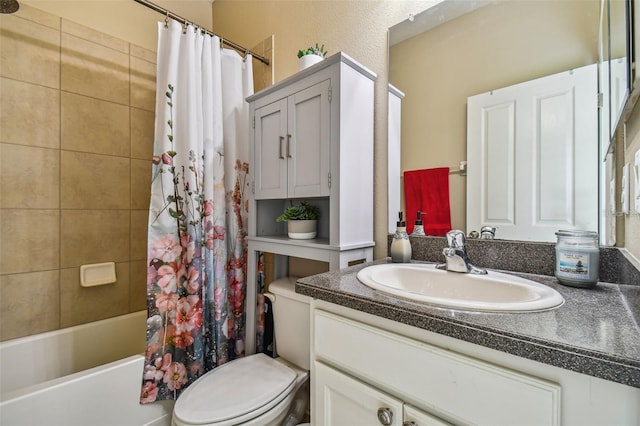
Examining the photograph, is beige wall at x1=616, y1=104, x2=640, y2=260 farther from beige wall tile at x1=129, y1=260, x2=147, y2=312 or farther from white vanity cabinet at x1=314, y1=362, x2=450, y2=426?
beige wall tile at x1=129, y1=260, x2=147, y2=312

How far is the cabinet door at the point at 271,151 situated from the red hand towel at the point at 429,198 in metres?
0.58

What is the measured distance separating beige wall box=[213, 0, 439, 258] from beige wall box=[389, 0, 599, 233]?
0.11 meters

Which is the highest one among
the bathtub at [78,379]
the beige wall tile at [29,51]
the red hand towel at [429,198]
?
the beige wall tile at [29,51]

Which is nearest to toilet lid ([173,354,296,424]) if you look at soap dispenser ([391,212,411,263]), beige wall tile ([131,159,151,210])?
soap dispenser ([391,212,411,263])

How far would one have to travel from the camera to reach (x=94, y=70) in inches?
72.1

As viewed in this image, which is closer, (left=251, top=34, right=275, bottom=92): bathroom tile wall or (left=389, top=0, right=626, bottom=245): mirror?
(left=389, top=0, right=626, bottom=245): mirror

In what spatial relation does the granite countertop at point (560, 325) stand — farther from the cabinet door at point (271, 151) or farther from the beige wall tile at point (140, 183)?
the beige wall tile at point (140, 183)

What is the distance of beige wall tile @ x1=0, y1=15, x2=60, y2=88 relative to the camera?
1.58 metres

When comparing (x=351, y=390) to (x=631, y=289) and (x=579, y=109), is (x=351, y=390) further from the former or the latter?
(x=579, y=109)

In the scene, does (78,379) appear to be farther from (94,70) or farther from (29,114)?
(94,70)

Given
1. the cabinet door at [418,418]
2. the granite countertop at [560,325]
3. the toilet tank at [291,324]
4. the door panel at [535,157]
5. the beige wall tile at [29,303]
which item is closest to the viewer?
the granite countertop at [560,325]

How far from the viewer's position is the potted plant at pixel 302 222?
1418 millimetres

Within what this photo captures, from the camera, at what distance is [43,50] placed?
5.48ft

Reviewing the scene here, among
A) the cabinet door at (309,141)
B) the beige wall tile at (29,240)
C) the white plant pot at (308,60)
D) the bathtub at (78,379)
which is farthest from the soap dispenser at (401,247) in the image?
the beige wall tile at (29,240)
